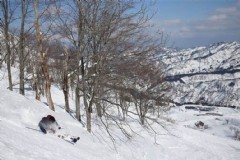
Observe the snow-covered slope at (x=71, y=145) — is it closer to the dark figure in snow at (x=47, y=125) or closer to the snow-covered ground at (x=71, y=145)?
the snow-covered ground at (x=71, y=145)

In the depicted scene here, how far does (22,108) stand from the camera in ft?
45.2

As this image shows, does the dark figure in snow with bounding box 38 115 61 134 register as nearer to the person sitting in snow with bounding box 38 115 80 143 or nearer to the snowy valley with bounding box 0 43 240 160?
the person sitting in snow with bounding box 38 115 80 143

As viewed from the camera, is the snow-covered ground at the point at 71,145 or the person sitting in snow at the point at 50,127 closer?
the snow-covered ground at the point at 71,145

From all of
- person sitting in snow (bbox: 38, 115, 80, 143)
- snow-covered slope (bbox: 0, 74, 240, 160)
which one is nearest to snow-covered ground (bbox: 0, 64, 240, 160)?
snow-covered slope (bbox: 0, 74, 240, 160)

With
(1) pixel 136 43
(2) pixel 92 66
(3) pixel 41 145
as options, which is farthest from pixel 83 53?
(3) pixel 41 145

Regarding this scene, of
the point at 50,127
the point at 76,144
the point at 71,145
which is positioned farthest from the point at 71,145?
the point at 50,127

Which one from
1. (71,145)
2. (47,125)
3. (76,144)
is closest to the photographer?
(71,145)

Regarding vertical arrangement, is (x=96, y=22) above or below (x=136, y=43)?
above

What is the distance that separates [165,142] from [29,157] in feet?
62.0

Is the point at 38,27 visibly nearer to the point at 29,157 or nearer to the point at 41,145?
the point at 41,145

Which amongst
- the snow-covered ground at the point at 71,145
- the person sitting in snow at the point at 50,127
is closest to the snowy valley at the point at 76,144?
the snow-covered ground at the point at 71,145

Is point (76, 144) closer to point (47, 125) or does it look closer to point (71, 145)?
point (71, 145)

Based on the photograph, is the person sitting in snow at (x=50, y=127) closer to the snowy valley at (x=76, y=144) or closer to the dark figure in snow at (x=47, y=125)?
the dark figure in snow at (x=47, y=125)

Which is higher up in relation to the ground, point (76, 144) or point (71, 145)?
point (71, 145)
